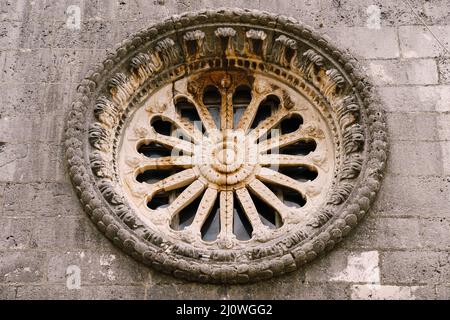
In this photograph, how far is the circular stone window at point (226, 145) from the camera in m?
10.3

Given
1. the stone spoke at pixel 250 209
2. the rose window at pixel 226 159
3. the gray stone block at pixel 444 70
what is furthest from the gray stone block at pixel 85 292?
the gray stone block at pixel 444 70

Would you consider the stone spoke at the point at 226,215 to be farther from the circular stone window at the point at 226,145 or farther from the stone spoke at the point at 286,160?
the stone spoke at the point at 286,160

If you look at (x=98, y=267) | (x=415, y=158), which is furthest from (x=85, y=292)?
(x=415, y=158)

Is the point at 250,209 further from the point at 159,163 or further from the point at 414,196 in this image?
the point at 414,196

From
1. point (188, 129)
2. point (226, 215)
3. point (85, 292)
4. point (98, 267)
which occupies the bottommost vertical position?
point (85, 292)

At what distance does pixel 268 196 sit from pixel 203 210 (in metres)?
0.67

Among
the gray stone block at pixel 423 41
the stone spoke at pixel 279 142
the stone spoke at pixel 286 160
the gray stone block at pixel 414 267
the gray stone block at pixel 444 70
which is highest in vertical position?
the gray stone block at pixel 423 41

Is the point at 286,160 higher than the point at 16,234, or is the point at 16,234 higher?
the point at 286,160

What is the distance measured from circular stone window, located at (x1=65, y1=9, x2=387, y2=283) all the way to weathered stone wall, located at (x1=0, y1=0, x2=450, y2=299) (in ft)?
0.60

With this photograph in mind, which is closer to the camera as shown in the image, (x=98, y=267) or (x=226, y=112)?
(x=98, y=267)

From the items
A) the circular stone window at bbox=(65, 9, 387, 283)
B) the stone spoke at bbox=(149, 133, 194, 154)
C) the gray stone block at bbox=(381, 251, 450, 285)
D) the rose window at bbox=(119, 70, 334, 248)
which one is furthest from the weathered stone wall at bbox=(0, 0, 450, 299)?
the stone spoke at bbox=(149, 133, 194, 154)

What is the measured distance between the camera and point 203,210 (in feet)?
35.6

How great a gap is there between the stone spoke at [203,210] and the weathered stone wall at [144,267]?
2.51ft
